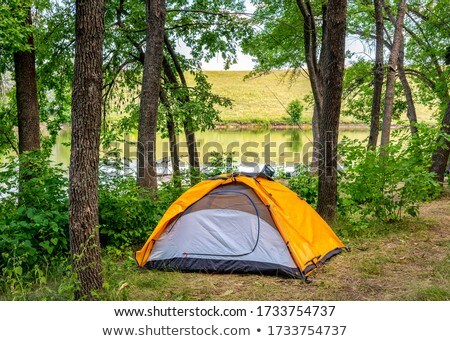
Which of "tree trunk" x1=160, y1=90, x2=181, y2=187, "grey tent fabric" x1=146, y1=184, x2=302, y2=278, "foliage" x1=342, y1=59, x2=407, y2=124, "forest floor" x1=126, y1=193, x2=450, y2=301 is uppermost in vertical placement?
"foliage" x1=342, y1=59, x2=407, y2=124

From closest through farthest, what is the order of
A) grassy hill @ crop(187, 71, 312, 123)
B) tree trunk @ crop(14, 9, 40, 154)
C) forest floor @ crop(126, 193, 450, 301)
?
forest floor @ crop(126, 193, 450, 301) < tree trunk @ crop(14, 9, 40, 154) < grassy hill @ crop(187, 71, 312, 123)

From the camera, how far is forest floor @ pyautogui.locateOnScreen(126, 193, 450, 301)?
4.84 metres

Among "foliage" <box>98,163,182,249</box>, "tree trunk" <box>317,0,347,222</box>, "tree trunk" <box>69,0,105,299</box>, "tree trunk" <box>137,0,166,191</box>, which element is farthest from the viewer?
"tree trunk" <box>137,0,166,191</box>

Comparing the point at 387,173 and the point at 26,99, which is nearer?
the point at 387,173

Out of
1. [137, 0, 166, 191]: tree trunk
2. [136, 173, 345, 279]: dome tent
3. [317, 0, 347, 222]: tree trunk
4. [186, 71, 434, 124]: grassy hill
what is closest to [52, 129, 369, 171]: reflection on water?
[137, 0, 166, 191]: tree trunk

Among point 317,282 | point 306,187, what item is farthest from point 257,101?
point 317,282

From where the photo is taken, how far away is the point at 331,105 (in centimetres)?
752

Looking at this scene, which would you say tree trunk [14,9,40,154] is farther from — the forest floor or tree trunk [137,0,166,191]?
the forest floor

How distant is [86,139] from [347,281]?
337 cm

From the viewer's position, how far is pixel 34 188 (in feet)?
19.9

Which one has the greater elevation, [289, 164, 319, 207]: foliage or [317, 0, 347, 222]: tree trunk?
[317, 0, 347, 222]: tree trunk

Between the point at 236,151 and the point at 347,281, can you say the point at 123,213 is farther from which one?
the point at 236,151

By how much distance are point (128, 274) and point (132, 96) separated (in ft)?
26.5

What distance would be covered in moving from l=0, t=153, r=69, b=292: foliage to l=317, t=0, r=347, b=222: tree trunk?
424 cm
